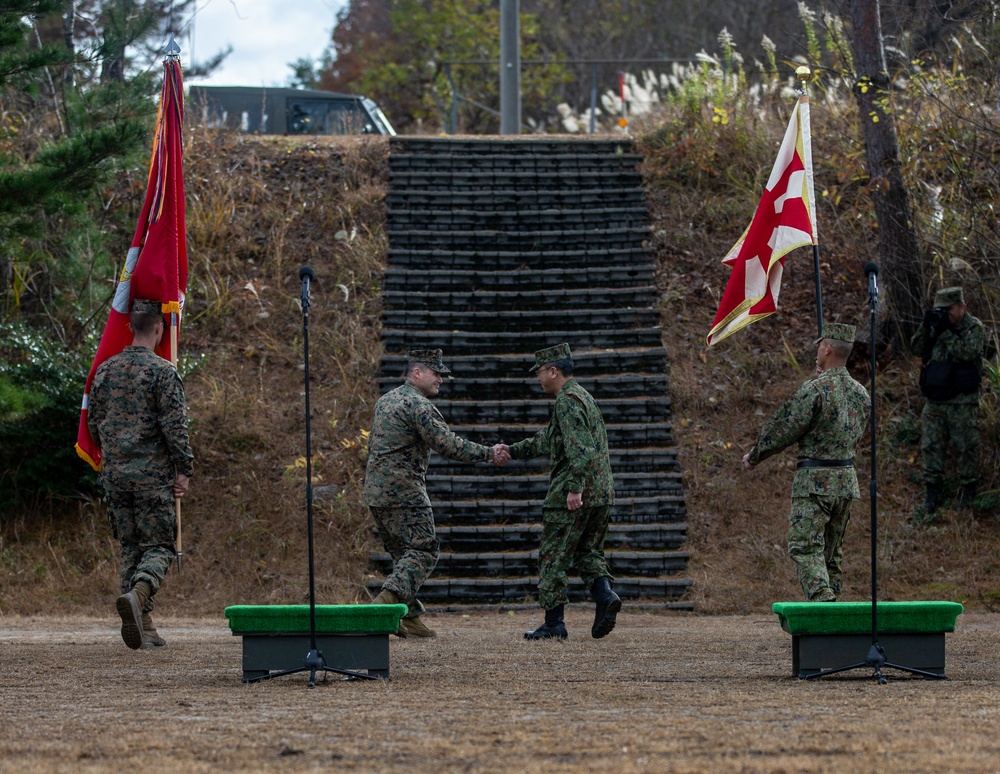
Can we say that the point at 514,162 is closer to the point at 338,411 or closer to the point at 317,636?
the point at 338,411

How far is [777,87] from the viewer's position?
1938cm

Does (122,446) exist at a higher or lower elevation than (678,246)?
lower

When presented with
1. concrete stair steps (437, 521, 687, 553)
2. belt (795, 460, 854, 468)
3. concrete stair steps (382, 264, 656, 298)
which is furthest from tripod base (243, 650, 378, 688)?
concrete stair steps (382, 264, 656, 298)

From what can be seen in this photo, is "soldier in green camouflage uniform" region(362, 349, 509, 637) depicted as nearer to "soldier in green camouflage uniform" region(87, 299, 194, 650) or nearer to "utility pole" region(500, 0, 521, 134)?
"soldier in green camouflage uniform" region(87, 299, 194, 650)

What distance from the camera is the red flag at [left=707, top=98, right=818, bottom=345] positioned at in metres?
9.92

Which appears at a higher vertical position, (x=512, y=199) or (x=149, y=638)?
(x=512, y=199)

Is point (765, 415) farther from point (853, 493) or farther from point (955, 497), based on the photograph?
point (853, 493)

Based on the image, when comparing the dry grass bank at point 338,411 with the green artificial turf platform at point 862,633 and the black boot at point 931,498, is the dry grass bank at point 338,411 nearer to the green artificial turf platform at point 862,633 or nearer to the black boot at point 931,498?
the black boot at point 931,498

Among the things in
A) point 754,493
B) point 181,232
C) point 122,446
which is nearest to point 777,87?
point 754,493

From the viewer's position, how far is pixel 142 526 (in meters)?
8.43

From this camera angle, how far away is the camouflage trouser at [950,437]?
1279 centimetres

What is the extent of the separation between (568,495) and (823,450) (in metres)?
1.74

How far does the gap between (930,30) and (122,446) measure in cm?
1445

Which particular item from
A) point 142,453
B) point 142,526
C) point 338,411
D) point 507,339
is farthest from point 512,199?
point 142,526
